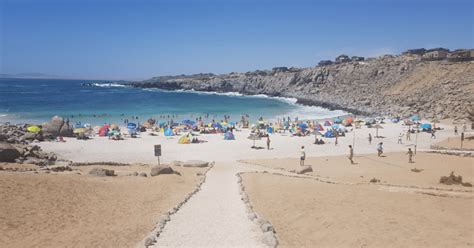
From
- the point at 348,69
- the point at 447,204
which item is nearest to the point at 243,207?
the point at 447,204

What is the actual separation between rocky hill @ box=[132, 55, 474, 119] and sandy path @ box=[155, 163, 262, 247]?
105 feet

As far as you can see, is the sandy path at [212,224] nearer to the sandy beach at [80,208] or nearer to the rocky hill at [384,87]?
the sandy beach at [80,208]

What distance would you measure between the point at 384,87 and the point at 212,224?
251 feet

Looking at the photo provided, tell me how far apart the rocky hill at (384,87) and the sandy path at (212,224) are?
32016 mm

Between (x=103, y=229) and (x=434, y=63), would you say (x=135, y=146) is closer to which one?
(x=103, y=229)

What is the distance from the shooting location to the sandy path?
383 inches

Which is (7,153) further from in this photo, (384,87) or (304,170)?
(384,87)

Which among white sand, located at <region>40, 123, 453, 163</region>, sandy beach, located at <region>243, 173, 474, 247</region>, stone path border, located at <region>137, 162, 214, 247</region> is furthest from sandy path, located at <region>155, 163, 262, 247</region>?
white sand, located at <region>40, 123, 453, 163</region>

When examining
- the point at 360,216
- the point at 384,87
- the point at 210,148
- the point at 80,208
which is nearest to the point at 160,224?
the point at 80,208

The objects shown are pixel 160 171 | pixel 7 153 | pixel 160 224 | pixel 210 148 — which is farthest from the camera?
pixel 210 148

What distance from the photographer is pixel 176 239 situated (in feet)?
32.4

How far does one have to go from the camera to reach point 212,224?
36.2 ft

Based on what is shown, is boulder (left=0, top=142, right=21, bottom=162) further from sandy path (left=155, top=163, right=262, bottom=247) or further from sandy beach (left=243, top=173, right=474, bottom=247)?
sandy beach (left=243, top=173, right=474, bottom=247)

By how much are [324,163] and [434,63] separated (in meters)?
65.2
